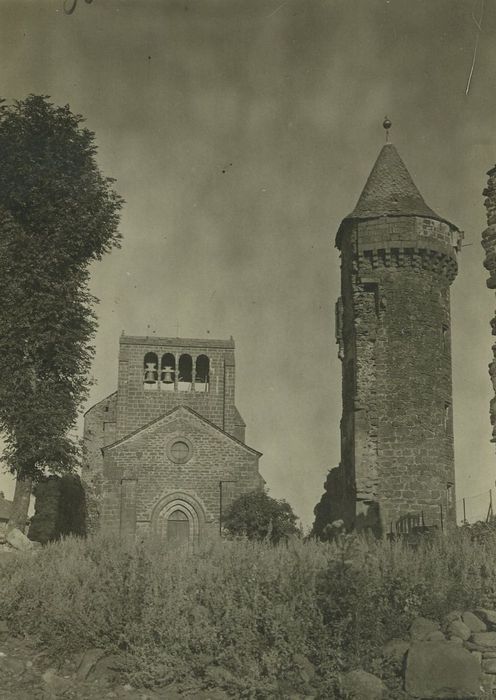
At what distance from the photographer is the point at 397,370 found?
23.6 m

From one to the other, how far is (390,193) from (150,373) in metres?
26.4

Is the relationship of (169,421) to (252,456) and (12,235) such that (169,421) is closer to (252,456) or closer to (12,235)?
(252,456)

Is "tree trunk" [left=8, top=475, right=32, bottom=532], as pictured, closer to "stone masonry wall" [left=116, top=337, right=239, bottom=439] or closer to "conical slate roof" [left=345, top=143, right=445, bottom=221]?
"conical slate roof" [left=345, top=143, right=445, bottom=221]

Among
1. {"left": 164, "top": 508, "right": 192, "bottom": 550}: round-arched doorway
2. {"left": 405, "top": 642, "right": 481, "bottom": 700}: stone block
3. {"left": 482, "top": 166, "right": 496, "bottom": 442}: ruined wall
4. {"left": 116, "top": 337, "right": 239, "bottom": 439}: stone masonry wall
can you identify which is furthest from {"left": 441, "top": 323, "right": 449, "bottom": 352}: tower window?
{"left": 116, "top": 337, "right": 239, "bottom": 439}: stone masonry wall

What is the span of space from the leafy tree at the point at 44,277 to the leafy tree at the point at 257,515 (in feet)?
50.0

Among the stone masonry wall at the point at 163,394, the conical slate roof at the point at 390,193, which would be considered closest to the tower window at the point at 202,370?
the stone masonry wall at the point at 163,394

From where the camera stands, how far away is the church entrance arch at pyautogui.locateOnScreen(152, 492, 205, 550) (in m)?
38.8

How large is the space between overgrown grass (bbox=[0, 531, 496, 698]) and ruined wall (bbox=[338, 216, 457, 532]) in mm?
10907

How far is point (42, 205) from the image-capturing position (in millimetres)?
20812

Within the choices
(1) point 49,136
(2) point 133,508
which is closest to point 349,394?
(1) point 49,136

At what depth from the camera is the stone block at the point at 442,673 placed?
895 cm

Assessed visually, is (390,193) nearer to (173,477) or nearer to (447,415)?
(447,415)

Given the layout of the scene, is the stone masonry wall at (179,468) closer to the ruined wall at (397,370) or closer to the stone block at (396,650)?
the ruined wall at (397,370)

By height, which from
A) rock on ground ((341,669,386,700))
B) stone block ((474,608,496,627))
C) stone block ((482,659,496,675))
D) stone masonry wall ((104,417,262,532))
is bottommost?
rock on ground ((341,669,386,700))
